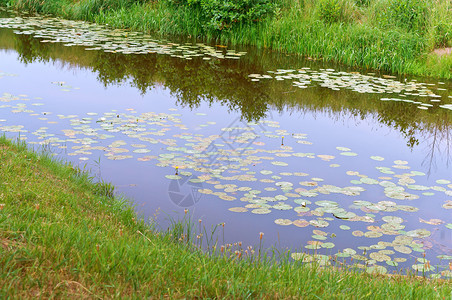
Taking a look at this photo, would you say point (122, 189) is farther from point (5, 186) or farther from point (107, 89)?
point (107, 89)

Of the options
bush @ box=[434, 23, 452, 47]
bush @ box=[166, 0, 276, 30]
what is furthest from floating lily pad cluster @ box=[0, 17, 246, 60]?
bush @ box=[434, 23, 452, 47]

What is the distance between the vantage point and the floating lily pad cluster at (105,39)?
1174 cm

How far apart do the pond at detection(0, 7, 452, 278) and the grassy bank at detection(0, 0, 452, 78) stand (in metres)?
0.60

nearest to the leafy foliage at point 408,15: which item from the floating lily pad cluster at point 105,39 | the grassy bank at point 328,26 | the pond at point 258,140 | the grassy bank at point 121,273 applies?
the grassy bank at point 328,26

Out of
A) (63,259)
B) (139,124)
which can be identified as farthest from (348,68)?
(63,259)

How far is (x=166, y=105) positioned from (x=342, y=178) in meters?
3.54

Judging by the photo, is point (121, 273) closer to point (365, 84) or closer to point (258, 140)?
point (258, 140)

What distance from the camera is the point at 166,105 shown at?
26.4ft

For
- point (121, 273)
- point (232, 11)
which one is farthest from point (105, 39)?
point (121, 273)

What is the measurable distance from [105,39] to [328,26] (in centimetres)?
557

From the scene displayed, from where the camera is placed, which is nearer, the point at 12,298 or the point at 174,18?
the point at 12,298

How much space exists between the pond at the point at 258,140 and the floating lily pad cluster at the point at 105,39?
145 millimetres

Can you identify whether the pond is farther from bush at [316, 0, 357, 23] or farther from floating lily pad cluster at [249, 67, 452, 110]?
bush at [316, 0, 357, 23]

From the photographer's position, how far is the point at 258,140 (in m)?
6.53
